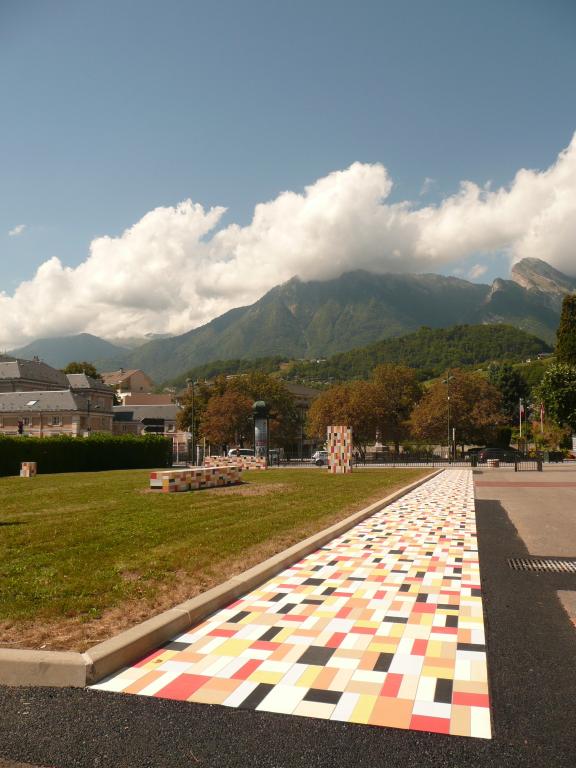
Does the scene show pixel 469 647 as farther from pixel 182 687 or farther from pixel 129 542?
pixel 129 542

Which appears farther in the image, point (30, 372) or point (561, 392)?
point (30, 372)

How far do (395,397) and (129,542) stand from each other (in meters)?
62.7

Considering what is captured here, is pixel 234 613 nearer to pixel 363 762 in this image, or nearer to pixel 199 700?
pixel 199 700

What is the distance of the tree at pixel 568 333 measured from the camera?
60.4 metres

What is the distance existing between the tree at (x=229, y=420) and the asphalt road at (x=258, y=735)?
193ft

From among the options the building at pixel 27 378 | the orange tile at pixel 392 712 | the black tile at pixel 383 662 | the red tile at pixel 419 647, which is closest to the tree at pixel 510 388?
the building at pixel 27 378

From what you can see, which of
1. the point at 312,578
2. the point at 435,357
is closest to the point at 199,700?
the point at 312,578

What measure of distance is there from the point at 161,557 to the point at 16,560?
76.7 inches

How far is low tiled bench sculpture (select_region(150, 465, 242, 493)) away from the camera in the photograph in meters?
18.9

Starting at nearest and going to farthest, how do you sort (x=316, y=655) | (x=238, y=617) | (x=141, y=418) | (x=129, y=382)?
(x=316, y=655) < (x=238, y=617) < (x=141, y=418) < (x=129, y=382)

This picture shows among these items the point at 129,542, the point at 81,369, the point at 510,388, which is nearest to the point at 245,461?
the point at 129,542

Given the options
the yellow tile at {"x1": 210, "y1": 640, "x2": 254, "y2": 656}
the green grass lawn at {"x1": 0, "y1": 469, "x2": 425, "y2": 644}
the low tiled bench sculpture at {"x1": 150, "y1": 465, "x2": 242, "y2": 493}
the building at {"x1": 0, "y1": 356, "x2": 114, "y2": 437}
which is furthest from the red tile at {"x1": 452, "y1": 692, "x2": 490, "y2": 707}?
the building at {"x1": 0, "y1": 356, "x2": 114, "y2": 437}

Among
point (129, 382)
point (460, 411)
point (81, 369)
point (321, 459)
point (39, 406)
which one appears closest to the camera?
point (321, 459)

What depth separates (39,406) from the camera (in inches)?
2921
